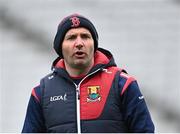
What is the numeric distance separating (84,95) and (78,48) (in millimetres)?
182

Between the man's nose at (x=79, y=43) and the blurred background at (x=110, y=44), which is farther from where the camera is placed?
the blurred background at (x=110, y=44)

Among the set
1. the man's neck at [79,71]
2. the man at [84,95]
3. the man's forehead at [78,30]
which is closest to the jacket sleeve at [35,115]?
the man at [84,95]

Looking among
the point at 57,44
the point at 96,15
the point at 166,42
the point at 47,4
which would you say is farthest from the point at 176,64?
the point at 57,44

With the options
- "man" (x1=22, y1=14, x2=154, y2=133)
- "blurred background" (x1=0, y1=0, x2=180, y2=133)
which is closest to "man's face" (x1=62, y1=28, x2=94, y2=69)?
"man" (x1=22, y1=14, x2=154, y2=133)

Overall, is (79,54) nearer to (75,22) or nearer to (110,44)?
(75,22)

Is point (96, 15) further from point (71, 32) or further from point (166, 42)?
point (71, 32)

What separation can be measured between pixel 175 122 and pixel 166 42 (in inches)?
27.8

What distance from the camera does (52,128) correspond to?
2686 mm

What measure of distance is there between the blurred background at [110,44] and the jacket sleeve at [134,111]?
2.79 meters

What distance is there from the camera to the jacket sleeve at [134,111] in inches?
105

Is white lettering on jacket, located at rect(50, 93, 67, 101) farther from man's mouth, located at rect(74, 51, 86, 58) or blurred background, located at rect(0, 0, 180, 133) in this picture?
blurred background, located at rect(0, 0, 180, 133)

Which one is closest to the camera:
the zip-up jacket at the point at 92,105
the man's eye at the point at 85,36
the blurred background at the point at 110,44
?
the zip-up jacket at the point at 92,105

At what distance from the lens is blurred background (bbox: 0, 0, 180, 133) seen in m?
5.55

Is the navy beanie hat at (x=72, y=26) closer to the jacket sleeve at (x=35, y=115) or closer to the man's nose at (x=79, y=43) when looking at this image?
the man's nose at (x=79, y=43)
